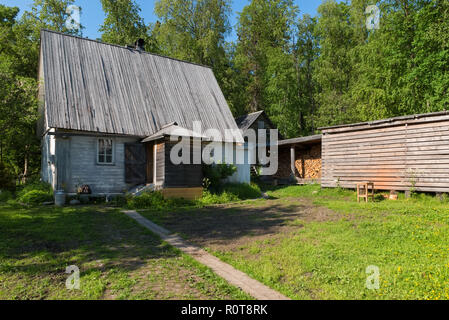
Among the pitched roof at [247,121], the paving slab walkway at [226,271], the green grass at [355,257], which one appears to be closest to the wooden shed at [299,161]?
the pitched roof at [247,121]

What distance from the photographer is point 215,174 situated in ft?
46.6

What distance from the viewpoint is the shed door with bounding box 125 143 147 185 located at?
46.2 ft

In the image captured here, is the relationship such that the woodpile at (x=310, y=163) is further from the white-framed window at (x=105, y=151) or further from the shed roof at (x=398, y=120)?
the white-framed window at (x=105, y=151)

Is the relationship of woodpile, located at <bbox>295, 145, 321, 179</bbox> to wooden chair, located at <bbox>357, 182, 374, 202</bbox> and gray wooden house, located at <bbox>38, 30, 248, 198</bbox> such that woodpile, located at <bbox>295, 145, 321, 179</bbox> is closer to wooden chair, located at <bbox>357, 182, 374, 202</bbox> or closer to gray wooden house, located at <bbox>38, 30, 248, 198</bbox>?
gray wooden house, located at <bbox>38, 30, 248, 198</bbox>

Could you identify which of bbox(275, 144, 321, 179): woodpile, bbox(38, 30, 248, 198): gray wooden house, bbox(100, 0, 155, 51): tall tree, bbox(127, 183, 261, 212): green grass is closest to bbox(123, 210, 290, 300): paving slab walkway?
bbox(127, 183, 261, 212): green grass

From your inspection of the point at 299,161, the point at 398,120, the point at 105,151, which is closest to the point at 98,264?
the point at 105,151

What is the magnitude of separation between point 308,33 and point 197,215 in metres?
30.4

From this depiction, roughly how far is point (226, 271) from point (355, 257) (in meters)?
2.32

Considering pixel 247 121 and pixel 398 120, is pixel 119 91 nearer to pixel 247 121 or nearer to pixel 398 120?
pixel 247 121

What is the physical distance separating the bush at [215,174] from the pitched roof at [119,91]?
2900 mm

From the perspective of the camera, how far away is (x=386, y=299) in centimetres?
357

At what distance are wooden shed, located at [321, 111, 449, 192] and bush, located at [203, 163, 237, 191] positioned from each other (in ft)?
17.4
